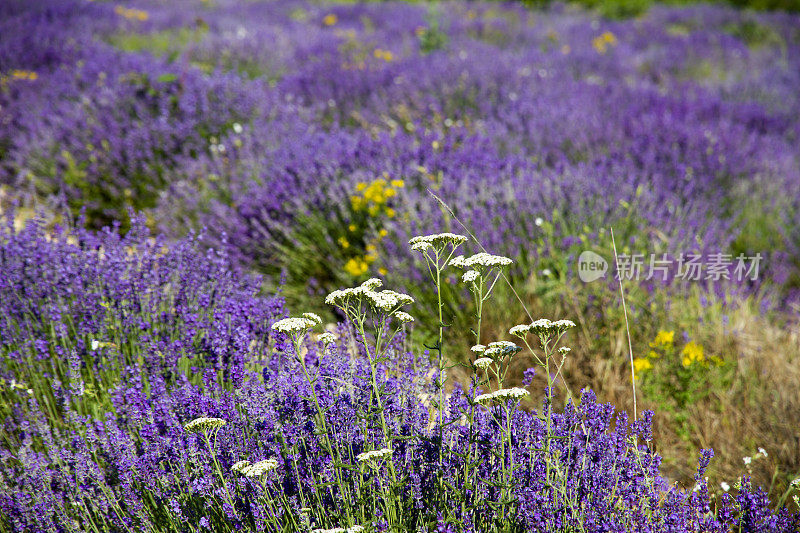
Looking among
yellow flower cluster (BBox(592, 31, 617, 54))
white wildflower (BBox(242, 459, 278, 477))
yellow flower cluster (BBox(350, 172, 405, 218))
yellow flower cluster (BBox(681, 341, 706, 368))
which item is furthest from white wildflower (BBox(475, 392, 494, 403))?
yellow flower cluster (BBox(592, 31, 617, 54))

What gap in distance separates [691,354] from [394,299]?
66.2 inches

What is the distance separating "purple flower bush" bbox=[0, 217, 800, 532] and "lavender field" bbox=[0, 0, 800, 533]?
0.01m

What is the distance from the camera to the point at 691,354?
258 centimetres

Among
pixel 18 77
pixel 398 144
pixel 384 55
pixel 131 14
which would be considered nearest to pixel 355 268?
pixel 398 144

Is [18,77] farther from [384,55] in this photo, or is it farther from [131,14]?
[131,14]

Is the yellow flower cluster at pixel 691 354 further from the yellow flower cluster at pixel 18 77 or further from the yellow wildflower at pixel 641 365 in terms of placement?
the yellow flower cluster at pixel 18 77

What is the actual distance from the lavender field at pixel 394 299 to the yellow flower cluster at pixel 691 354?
A: 12 millimetres

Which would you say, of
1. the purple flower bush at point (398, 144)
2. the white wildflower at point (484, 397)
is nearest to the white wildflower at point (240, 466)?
the white wildflower at point (484, 397)

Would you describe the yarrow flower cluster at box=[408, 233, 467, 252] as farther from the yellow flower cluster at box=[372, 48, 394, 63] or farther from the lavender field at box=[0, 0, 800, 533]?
the yellow flower cluster at box=[372, 48, 394, 63]

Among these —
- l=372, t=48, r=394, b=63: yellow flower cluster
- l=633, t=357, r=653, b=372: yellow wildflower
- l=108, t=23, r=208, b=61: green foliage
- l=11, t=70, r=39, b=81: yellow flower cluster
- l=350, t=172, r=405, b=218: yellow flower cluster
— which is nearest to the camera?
l=633, t=357, r=653, b=372: yellow wildflower

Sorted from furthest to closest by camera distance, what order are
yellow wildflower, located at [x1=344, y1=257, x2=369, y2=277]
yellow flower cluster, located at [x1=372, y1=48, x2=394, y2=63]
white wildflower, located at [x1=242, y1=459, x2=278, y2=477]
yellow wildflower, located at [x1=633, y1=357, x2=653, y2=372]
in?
yellow flower cluster, located at [x1=372, y1=48, x2=394, y2=63] → yellow wildflower, located at [x1=344, y1=257, x2=369, y2=277] → yellow wildflower, located at [x1=633, y1=357, x2=653, y2=372] → white wildflower, located at [x1=242, y1=459, x2=278, y2=477]

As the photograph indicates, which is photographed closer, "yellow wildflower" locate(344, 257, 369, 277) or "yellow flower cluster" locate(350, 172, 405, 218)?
"yellow wildflower" locate(344, 257, 369, 277)

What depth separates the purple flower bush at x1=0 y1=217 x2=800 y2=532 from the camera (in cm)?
150

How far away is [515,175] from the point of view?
3.78m
